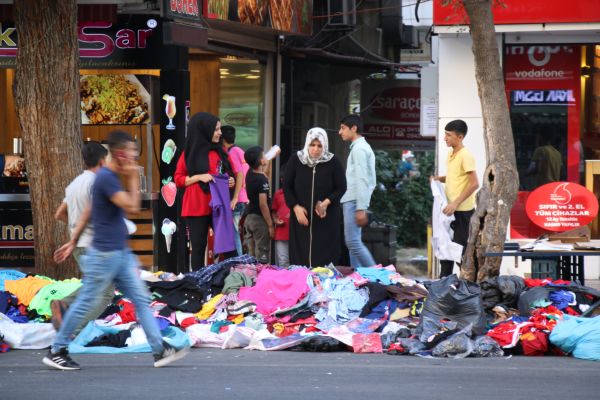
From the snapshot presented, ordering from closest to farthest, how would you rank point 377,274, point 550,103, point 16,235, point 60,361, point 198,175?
point 60,361 → point 377,274 → point 198,175 → point 16,235 → point 550,103

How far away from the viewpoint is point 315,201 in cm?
1191

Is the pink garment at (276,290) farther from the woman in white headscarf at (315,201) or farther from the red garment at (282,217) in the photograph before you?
the red garment at (282,217)

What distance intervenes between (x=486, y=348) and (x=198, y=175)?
408 centimetres

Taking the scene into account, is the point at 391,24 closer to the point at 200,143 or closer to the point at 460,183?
→ the point at 460,183

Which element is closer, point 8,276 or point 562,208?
point 8,276

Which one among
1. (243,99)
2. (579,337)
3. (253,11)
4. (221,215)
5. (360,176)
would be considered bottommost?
(579,337)

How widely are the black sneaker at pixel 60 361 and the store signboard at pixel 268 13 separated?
6736 millimetres

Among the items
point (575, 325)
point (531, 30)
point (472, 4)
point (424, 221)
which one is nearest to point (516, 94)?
point (531, 30)

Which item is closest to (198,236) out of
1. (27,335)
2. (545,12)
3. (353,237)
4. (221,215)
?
(221,215)

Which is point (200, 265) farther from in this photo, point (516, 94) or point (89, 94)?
point (516, 94)

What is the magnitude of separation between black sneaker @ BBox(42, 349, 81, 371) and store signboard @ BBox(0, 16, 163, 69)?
661 centimetres

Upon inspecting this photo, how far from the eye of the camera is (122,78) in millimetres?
14555

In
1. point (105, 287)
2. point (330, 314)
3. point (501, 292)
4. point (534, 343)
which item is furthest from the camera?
point (501, 292)

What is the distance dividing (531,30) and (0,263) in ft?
23.0
